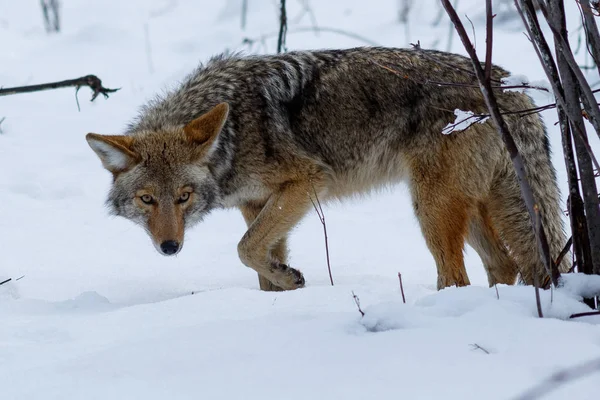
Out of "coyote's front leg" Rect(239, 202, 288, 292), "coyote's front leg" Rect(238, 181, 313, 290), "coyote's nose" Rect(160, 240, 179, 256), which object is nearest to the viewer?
"coyote's nose" Rect(160, 240, 179, 256)

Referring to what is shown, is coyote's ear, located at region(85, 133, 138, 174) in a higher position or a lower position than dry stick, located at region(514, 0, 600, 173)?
lower

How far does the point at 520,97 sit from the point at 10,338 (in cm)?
328

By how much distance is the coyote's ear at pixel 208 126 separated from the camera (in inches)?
190

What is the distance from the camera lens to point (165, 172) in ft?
15.8

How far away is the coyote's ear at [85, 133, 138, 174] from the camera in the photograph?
4688 mm

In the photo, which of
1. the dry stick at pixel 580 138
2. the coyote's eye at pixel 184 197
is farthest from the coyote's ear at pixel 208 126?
the dry stick at pixel 580 138

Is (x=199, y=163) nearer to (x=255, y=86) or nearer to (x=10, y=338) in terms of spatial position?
(x=255, y=86)

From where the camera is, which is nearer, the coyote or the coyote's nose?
the coyote's nose

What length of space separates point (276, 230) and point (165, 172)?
2.70 ft

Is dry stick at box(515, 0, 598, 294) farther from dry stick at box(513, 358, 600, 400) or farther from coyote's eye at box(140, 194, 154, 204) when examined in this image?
coyote's eye at box(140, 194, 154, 204)

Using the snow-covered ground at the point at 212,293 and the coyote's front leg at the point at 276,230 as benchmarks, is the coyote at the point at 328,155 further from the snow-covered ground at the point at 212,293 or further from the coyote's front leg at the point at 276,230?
the snow-covered ground at the point at 212,293

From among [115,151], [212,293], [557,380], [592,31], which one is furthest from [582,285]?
[115,151]

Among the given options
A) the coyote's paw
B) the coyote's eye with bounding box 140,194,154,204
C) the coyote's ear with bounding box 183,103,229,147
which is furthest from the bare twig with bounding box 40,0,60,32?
the coyote's paw

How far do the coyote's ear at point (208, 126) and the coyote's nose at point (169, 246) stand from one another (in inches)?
26.2
